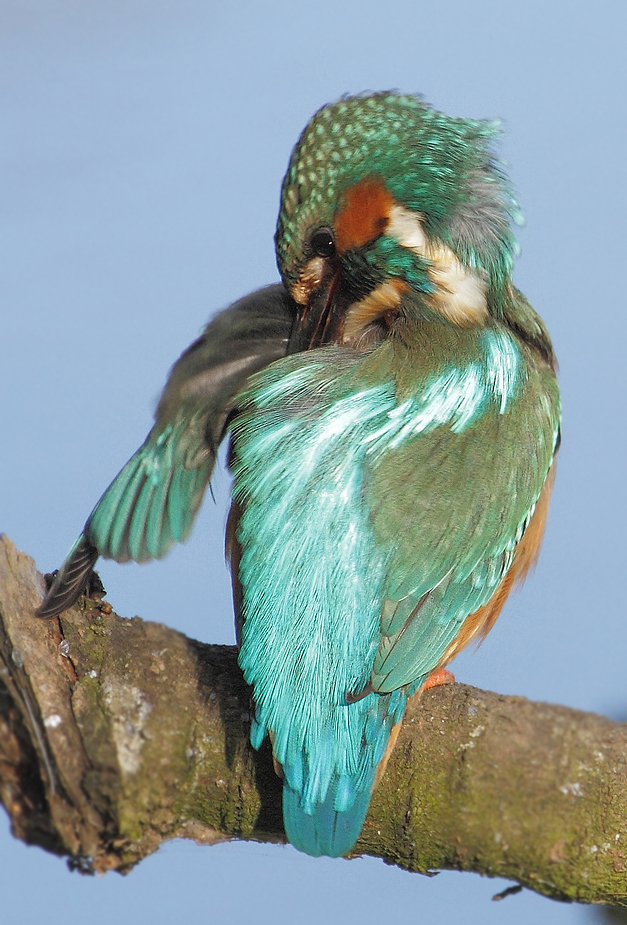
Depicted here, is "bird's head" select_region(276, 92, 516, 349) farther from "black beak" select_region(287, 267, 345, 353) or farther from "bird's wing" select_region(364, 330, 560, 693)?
"bird's wing" select_region(364, 330, 560, 693)

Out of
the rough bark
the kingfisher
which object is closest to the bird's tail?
the kingfisher

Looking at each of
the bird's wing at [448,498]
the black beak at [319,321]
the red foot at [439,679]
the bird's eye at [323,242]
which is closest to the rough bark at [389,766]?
the red foot at [439,679]

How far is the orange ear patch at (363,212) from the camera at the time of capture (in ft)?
4.35

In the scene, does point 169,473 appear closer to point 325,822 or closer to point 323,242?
point 323,242

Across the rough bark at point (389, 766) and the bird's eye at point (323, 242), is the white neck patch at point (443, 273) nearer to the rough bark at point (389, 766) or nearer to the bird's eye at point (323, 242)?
the bird's eye at point (323, 242)

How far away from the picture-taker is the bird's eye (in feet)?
4.40

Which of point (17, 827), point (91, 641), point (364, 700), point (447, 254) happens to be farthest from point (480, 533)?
point (17, 827)

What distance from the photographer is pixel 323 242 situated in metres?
1.35

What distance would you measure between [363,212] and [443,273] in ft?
0.46

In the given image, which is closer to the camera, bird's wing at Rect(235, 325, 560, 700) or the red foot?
bird's wing at Rect(235, 325, 560, 700)

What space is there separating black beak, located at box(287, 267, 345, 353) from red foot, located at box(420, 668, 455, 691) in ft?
1.65

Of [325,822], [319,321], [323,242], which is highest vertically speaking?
[323,242]

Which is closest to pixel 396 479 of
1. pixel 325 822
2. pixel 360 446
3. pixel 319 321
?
pixel 360 446

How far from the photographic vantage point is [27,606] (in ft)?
4.33
